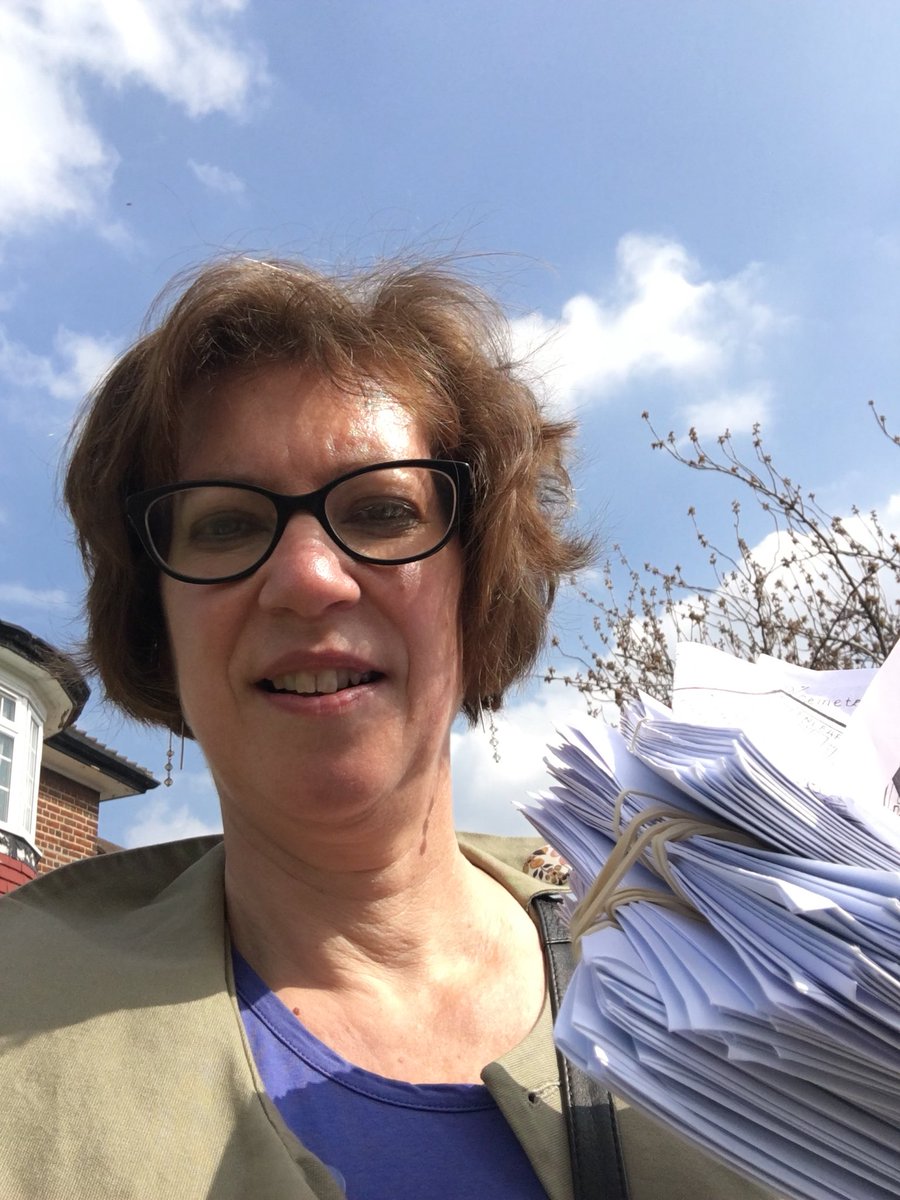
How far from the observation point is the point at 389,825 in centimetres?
174

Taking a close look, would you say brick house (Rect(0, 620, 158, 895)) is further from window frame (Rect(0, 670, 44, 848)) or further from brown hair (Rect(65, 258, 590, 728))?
brown hair (Rect(65, 258, 590, 728))

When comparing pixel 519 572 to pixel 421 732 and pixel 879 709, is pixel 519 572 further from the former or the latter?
pixel 879 709

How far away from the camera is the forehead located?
1.70m

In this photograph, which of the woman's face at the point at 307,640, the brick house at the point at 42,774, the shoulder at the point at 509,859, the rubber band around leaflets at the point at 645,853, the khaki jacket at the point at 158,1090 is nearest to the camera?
the rubber band around leaflets at the point at 645,853

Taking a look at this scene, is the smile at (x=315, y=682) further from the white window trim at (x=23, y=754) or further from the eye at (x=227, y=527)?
the white window trim at (x=23, y=754)

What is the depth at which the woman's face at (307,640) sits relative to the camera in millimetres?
1625

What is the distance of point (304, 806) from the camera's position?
5.38 ft

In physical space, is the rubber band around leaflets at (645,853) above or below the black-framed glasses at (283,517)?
below

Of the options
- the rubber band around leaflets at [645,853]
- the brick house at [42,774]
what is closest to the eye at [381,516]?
the rubber band around leaflets at [645,853]

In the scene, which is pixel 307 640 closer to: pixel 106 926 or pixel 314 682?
pixel 314 682

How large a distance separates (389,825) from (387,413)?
2.26 ft

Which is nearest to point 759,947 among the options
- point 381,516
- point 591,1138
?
point 591,1138

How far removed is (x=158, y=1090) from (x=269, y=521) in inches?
31.8

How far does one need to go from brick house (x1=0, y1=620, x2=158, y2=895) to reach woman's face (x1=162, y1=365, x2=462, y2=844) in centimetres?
1035
